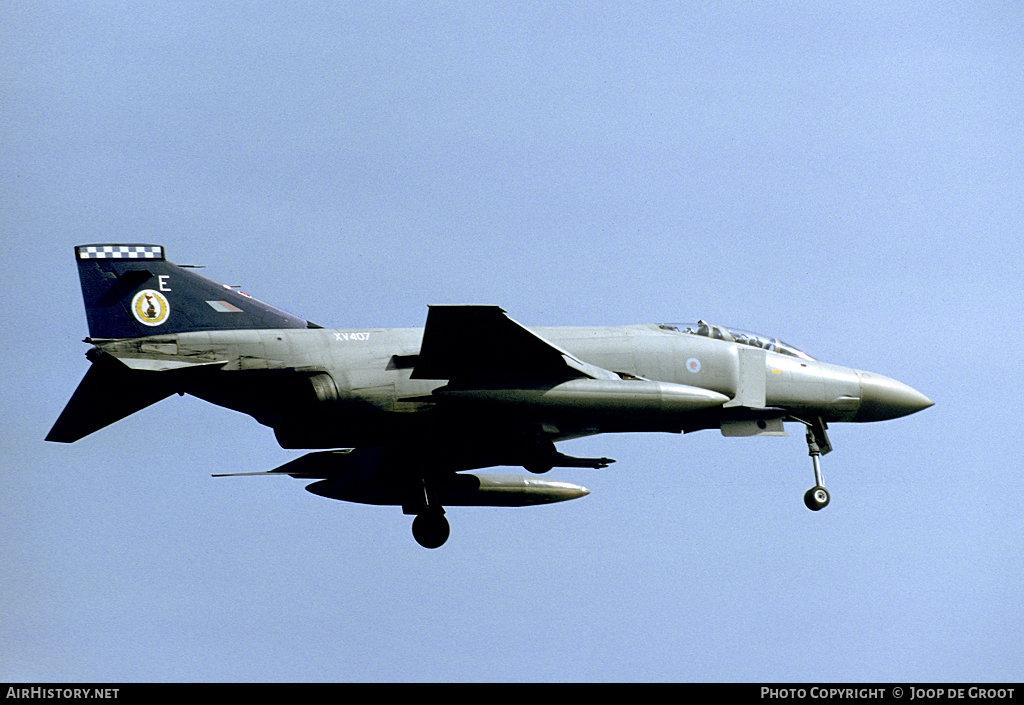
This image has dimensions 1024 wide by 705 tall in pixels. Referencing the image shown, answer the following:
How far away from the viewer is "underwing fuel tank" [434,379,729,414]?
56.7 ft

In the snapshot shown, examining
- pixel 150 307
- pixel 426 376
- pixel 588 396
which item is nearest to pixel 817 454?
pixel 588 396

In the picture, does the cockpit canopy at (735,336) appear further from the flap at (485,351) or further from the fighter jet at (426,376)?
the flap at (485,351)

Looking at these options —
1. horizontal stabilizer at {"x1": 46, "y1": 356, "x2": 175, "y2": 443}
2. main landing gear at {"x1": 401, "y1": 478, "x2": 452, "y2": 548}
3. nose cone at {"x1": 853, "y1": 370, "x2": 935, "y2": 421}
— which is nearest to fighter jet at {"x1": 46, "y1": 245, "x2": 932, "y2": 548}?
horizontal stabilizer at {"x1": 46, "y1": 356, "x2": 175, "y2": 443}

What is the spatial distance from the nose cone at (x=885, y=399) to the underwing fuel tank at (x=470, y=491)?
518cm

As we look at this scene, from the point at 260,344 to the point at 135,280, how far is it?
6.70 ft

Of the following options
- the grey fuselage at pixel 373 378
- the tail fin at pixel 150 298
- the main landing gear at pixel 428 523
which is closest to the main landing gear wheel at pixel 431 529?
the main landing gear at pixel 428 523

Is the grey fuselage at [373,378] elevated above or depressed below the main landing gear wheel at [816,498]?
above

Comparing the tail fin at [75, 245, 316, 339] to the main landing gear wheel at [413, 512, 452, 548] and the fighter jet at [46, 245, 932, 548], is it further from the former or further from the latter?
the main landing gear wheel at [413, 512, 452, 548]

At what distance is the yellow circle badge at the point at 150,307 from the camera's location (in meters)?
17.9
